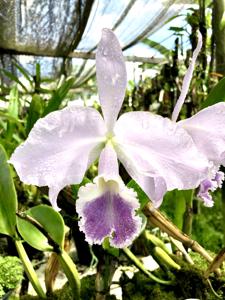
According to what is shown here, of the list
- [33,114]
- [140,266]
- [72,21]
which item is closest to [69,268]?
[140,266]

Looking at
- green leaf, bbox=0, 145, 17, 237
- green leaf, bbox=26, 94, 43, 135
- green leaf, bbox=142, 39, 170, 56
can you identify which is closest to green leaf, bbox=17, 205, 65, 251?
green leaf, bbox=0, 145, 17, 237

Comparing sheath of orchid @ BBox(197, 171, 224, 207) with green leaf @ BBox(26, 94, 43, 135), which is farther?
green leaf @ BBox(26, 94, 43, 135)

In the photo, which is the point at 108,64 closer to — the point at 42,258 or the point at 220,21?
the point at 220,21

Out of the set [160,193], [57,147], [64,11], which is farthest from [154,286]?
[64,11]

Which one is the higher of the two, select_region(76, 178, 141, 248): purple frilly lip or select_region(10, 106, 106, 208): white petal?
select_region(10, 106, 106, 208): white petal

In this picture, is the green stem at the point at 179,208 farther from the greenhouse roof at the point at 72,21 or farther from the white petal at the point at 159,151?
the greenhouse roof at the point at 72,21

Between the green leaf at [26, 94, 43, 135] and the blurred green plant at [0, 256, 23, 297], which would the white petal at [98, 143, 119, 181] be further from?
the green leaf at [26, 94, 43, 135]

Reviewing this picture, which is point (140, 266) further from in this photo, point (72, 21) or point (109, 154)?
point (72, 21)
